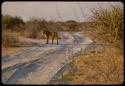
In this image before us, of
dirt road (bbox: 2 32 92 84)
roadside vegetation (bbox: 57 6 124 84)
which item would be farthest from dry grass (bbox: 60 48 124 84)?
dirt road (bbox: 2 32 92 84)

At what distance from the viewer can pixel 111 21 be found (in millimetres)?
9352

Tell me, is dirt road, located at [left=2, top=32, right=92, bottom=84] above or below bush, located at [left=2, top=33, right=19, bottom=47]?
below

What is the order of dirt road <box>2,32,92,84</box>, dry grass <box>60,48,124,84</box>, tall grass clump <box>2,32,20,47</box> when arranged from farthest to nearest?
tall grass clump <box>2,32,20,47</box> < dry grass <box>60,48,124,84</box> < dirt road <box>2,32,92,84</box>

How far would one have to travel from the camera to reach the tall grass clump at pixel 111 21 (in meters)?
8.96

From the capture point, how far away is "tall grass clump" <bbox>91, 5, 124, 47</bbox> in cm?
896

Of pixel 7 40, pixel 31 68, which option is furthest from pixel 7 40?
pixel 31 68

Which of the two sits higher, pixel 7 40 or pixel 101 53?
pixel 7 40

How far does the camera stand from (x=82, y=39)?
16578 mm

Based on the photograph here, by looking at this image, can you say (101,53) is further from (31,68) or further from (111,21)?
(31,68)

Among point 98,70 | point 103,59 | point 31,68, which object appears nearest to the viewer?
point 31,68

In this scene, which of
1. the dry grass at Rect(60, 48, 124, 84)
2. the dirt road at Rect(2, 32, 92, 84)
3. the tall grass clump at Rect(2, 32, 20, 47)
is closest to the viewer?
the dirt road at Rect(2, 32, 92, 84)

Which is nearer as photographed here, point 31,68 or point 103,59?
point 31,68

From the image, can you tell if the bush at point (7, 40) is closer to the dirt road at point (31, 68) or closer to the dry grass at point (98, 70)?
the dirt road at point (31, 68)

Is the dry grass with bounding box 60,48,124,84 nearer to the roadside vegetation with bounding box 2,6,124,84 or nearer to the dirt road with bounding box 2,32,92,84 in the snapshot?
the roadside vegetation with bounding box 2,6,124,84
